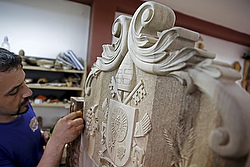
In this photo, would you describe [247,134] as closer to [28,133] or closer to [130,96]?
[130,96]

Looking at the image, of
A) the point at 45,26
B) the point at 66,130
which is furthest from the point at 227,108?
the point at 45,26

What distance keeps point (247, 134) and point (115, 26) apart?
518 mm

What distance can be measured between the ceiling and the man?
1.92m

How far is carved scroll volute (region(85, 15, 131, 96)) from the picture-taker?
0.58 m

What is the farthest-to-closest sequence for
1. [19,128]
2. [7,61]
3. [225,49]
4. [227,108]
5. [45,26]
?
[225,49] → [45,26] → [19,128] → [7,61] → [227,108]

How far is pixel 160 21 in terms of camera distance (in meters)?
0.47

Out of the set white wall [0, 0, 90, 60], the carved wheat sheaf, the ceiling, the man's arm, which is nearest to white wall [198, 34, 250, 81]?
the ceiling

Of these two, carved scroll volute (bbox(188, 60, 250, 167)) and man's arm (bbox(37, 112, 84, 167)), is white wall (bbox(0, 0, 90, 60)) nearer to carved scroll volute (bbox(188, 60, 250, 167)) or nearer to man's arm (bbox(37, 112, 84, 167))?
man's arm (bbox(37, 112, 84, 167))

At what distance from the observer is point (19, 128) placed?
90 cm

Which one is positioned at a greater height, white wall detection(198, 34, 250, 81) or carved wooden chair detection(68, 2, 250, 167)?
white wall detection(198, 34, 250, 81)

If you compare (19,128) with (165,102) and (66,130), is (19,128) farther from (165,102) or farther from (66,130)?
(165,102)

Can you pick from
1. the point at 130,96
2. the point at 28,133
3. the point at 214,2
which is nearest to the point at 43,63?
the point at 28,133

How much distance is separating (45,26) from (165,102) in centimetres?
203

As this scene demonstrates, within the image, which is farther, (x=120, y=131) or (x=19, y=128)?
(x=19, y=128)
